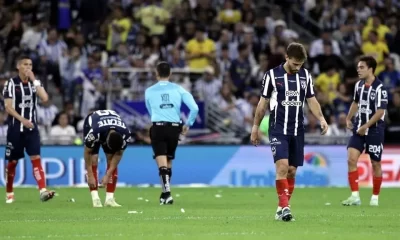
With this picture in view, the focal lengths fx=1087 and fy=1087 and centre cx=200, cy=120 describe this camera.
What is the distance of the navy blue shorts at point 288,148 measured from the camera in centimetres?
1431

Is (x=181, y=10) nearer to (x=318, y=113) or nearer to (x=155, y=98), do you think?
(x=155, y=98)

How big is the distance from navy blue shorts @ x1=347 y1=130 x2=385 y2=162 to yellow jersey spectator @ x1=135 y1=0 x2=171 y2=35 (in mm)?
13405

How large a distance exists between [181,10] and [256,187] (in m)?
8.36

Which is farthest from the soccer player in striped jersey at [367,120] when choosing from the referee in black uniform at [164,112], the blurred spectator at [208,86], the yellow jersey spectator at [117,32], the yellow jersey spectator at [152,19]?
the yellow jersey spectator at [152,19]

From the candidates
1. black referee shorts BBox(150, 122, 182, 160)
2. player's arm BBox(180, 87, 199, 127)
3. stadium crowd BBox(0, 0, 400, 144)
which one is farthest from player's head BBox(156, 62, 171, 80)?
stadium crowd BBox(0, 0, 400, 144)

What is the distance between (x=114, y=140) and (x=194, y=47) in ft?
43.1

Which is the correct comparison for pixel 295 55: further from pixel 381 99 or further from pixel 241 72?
pixel 241 72

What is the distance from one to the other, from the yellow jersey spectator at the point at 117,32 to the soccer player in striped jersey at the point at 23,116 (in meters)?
11.5

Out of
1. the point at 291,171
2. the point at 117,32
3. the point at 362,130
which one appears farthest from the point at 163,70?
the point at 117,32

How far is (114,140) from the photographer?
1662cm

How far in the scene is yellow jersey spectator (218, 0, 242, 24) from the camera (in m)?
31.6

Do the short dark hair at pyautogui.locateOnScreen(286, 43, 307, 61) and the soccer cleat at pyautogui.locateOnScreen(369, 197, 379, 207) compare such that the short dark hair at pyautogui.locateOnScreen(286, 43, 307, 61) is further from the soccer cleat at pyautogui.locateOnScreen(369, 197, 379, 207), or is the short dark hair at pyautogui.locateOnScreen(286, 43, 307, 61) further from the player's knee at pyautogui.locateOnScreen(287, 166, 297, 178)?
the soccer cleat at pyautogui.locateOnScreen(369, 197, 379, 207)

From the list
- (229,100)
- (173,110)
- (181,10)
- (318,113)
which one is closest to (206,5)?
(181,10)

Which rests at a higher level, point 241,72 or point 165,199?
point 241,72
